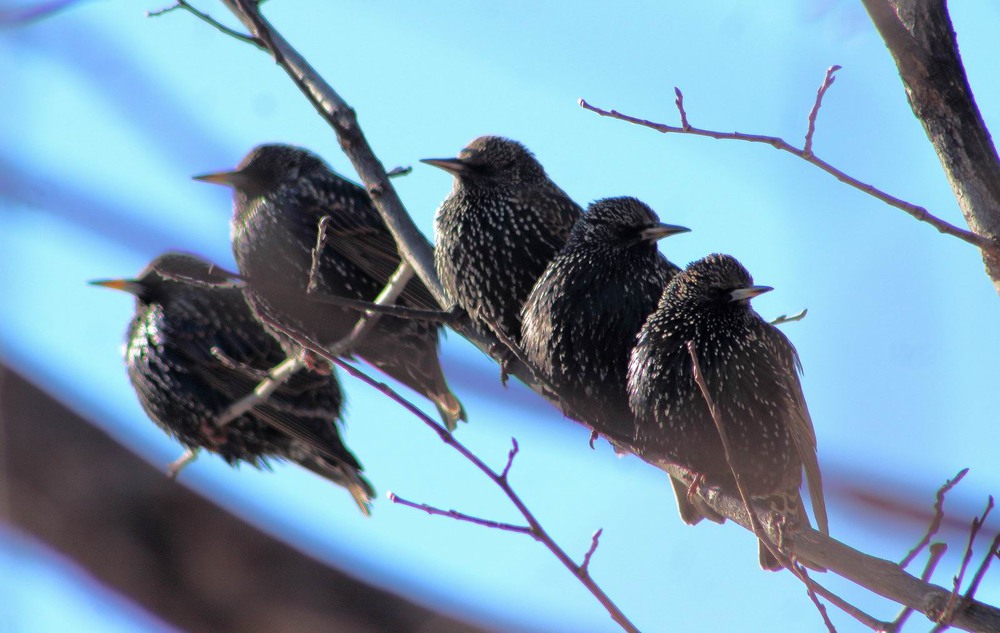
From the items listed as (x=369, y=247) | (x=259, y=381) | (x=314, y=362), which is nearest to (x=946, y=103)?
(x=314, y=362)

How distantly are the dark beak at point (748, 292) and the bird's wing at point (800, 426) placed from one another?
0.14 metres

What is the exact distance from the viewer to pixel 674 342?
12.2 feet

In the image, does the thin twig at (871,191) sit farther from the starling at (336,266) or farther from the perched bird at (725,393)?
the starling at (336,266)

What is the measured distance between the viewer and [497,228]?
4.47 meters

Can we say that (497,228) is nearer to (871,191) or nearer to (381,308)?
(381,308)

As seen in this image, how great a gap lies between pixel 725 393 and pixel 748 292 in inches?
13.0

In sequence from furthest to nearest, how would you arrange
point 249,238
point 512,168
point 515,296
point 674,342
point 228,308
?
point 228,308, point 249,238, point 512,168, point 515,296, point 674,342

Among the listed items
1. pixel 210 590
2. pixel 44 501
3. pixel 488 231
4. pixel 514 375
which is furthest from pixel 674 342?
pixel 44 501

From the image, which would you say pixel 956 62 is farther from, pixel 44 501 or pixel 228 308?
pixel 228 308

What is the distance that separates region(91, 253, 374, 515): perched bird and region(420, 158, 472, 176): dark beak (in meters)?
1.44

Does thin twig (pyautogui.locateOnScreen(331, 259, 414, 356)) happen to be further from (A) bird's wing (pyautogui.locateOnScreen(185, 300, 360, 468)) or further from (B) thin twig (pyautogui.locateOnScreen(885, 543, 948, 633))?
(B) thin twig (pyautogui.locateOnScreen(885, 543, 948, 633))

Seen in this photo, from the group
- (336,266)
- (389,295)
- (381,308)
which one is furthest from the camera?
(336,266)

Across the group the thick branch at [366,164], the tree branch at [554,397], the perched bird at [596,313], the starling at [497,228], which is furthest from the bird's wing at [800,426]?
the starling at [497,228]

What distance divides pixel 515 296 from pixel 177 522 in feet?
4.38
